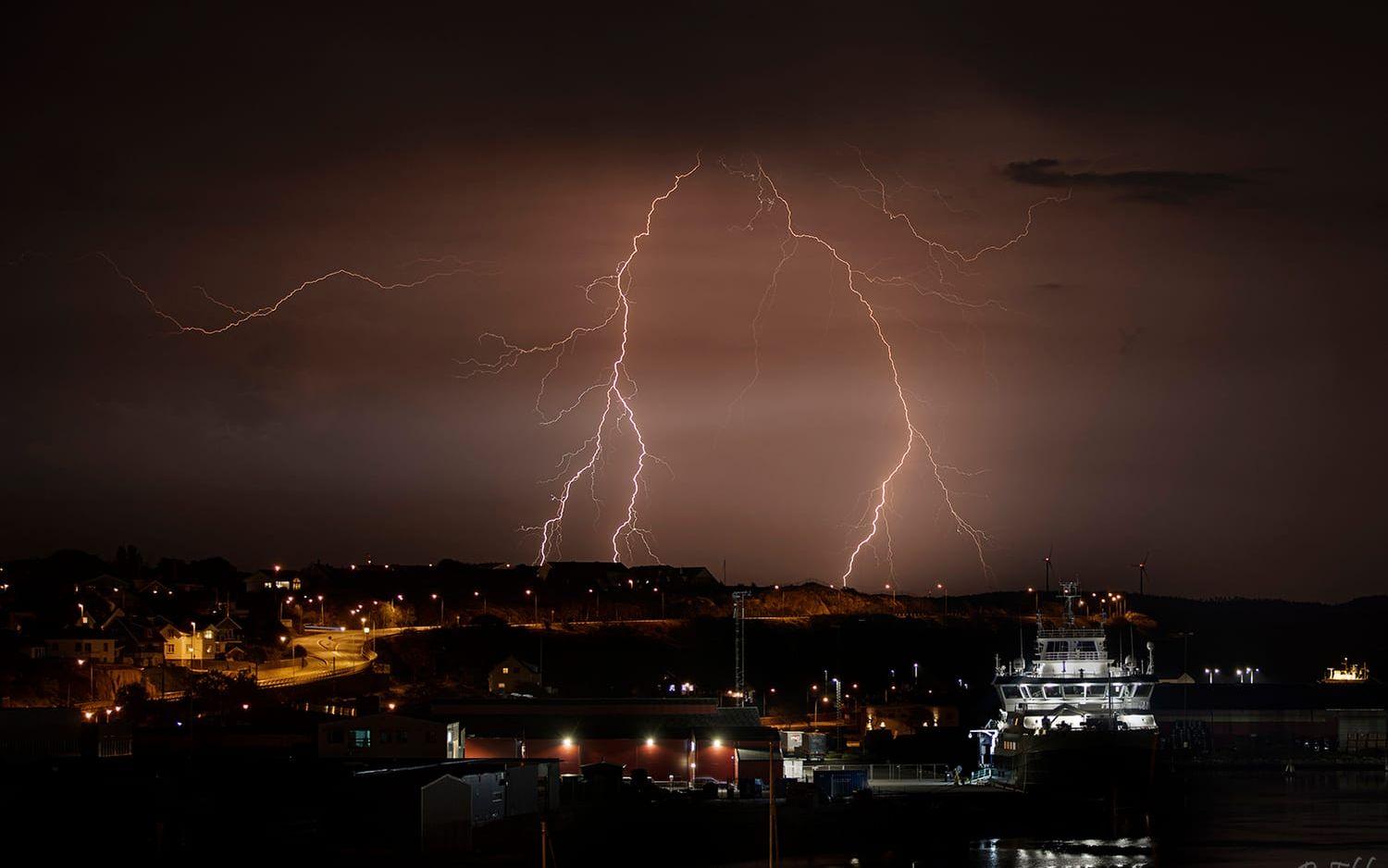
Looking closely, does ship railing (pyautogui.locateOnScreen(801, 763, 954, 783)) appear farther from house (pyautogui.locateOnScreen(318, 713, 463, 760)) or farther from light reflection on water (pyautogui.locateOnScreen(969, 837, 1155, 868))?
house (pyautogui.locateOnScreen(318, 713, 463, 760))

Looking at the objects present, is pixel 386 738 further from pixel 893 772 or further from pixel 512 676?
pixel 512 676

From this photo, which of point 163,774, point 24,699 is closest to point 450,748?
point 163,774

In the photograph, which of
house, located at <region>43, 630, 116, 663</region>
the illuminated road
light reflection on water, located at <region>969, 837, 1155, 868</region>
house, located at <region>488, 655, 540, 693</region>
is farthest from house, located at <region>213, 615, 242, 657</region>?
light reflection on water, located at <region>969, 837, 1155, 868</region>

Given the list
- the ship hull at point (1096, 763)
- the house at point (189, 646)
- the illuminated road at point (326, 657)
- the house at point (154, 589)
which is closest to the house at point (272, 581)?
the house at point (154, 589)

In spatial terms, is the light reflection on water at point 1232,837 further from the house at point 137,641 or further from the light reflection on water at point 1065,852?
the house at point 137,641

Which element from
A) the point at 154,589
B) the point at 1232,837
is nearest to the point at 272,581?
the point at 154,589
